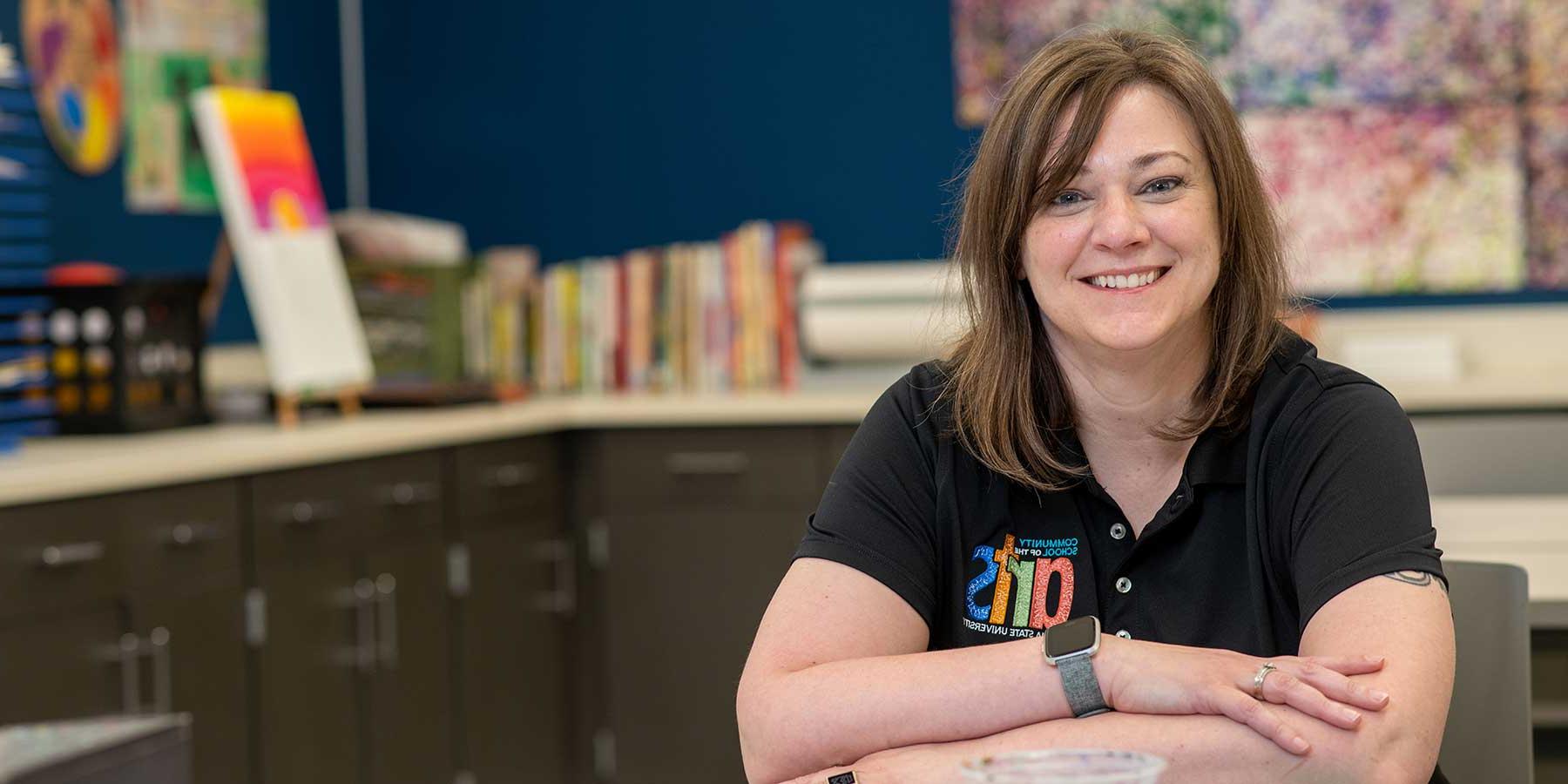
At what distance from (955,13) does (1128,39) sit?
276 cm

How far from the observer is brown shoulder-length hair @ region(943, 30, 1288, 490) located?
1.70 m

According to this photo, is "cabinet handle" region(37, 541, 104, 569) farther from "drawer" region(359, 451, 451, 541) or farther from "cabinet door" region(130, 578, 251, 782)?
"drawer" region(359, 451, 451, 541)

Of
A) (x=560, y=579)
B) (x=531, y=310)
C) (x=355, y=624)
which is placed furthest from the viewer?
(x=531, y=310)

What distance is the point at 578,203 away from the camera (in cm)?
476

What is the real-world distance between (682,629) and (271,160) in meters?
1.36

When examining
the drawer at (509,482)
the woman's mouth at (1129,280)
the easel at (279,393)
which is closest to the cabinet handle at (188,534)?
the easel at (279,393)

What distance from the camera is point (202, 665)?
2828mm

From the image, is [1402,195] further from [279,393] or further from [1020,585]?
[1020,585]

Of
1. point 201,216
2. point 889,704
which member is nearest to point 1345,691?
point 889,704

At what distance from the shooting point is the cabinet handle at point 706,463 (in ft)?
12.9

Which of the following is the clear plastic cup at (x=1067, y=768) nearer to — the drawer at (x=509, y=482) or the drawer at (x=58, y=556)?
the drawer at (x=58, y=556)

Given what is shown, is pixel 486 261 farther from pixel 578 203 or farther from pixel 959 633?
pixel 959 633

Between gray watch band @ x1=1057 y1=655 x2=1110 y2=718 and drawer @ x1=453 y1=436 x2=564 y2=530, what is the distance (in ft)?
7.66

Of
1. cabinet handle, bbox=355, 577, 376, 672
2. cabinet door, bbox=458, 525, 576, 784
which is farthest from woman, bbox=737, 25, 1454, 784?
cabinet door, bbox=458, 525, 576, 784
